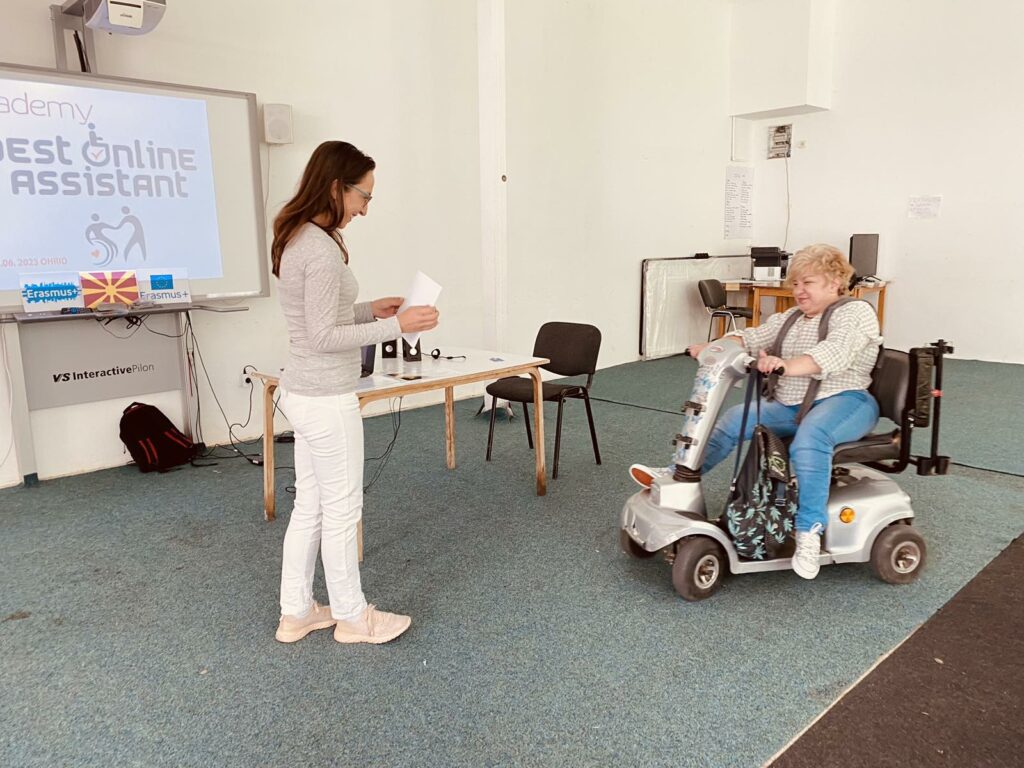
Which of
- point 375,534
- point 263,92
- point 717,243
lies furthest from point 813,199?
point 375,534

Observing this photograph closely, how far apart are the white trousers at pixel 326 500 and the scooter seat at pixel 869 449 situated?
1.55m

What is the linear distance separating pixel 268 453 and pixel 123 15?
211 cm

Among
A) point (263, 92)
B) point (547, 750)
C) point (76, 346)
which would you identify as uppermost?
point (263, 92)

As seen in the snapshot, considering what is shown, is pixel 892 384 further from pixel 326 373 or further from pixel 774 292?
pixel 774 292

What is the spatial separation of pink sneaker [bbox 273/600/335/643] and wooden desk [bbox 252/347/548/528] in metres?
0.73

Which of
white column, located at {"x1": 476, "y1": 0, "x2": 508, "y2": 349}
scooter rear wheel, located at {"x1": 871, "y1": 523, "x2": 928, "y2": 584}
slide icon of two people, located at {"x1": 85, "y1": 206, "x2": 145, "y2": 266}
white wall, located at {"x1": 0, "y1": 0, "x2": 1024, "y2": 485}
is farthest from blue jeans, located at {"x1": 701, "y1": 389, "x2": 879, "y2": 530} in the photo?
slide icon of two people, located at {"x1": 85, "y1": 206, "x2": 145, "y2": 266}

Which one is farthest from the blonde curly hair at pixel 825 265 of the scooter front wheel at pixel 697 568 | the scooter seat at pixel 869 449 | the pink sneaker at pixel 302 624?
the pink sneaker at pixel 302 624

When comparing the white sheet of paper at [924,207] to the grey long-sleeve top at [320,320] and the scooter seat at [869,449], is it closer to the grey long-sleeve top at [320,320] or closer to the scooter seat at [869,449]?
the scooter seat at [869,449]

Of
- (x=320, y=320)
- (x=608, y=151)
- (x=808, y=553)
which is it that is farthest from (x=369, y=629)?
(x=608, y=151)

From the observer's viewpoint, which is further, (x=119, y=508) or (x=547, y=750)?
(x=119, y=508)

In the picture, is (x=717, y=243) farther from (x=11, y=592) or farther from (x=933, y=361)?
(x=11, y=592)

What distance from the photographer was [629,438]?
178 inches

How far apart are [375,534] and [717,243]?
5.70 m

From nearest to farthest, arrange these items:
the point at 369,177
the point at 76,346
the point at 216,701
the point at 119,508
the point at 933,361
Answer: the point at 216,701
the point at 369,177
the point at 933,361
the point at 119,508
the point at 76,346
